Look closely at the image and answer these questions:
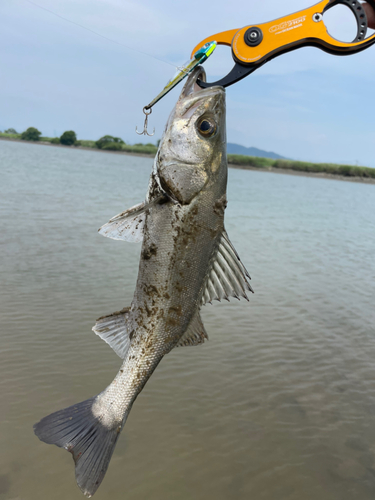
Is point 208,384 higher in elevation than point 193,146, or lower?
lower

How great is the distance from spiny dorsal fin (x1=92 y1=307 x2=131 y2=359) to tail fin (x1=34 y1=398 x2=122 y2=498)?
Answer: 43 cm

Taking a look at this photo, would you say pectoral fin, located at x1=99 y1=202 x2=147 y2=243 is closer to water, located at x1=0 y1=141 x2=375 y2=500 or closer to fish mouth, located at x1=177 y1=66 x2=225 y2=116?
fish mouth, located at x1=177 y1=66 x2=225 y2=116

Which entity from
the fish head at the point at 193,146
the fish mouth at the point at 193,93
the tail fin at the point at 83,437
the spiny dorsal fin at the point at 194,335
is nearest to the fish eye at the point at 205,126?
the fish head at the point at 193,146

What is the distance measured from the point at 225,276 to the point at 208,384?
363 centimetres

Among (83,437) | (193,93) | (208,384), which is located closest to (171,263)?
(193,93)

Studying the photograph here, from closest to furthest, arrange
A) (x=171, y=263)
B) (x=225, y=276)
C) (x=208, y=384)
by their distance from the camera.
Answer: (x=171, y=263) → (x=225, y=276) → (x=208, y=384)

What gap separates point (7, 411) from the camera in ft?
15.6

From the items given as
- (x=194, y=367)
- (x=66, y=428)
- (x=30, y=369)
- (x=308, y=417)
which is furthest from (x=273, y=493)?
(x=30, y=369)

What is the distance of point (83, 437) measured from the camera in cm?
254

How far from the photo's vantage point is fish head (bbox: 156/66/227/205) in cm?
249

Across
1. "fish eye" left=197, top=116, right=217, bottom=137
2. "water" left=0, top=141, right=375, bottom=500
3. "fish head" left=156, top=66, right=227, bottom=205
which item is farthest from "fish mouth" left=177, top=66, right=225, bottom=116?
"water" left=0, top=141, right=375, bottom=500

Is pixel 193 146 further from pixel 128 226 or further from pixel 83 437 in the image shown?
pixel 83 437

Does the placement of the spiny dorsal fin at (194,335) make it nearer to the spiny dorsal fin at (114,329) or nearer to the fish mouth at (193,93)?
the spiny dorsal fin at (114,329)

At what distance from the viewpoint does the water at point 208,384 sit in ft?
14.0
